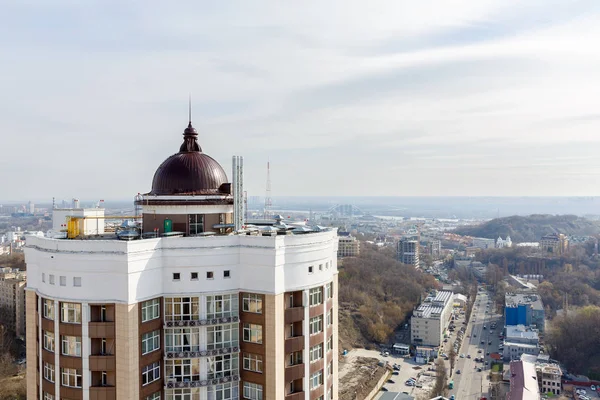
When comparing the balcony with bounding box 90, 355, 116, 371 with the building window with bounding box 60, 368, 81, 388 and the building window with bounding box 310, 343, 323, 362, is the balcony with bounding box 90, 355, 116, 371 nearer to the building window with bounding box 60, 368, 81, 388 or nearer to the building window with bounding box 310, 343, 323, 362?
the building window with bounding box 60, 368, 81, 388

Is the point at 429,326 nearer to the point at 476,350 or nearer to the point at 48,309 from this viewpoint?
the point at 476,350

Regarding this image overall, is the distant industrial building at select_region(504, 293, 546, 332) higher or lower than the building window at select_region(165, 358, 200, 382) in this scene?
lower

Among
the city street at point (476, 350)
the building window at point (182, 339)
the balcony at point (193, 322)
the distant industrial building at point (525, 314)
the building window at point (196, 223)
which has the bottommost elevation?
the city street at point (476, 350)

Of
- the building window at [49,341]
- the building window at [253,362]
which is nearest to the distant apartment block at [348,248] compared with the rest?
the building window at [253,362]

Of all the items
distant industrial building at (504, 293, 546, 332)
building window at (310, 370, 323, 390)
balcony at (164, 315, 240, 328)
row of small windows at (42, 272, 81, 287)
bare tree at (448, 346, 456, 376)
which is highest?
row of small windows at (42, 272, 81, 287)

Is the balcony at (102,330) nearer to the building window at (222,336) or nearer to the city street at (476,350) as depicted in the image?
the building window at (222,336)

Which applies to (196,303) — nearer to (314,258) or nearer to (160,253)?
(160,253)

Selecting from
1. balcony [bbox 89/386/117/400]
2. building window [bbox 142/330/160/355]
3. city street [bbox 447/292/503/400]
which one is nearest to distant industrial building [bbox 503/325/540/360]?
city street [bbox 447/292/503/400]

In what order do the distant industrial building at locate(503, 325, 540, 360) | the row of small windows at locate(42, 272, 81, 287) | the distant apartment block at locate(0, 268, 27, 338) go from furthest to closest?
the distant industrial building at locate(503, 325, 540, 360) → the distant apartment block at locate(0, 268, 27, 338) → the row of small windows at locate(42, 272, 81, 287)
